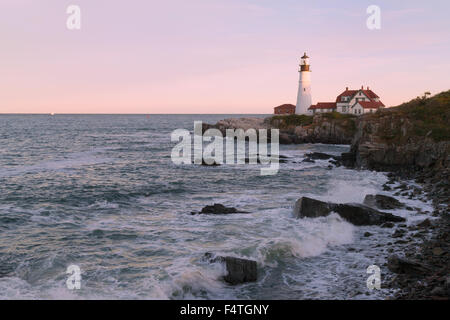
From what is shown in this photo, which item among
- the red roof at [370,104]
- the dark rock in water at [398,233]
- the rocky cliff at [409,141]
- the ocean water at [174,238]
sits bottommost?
the ocean water at [174,238]

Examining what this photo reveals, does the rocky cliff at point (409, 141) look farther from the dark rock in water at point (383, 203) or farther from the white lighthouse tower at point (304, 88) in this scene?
the white lighthouse tower at point (304, 88)

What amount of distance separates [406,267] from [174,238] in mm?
9054

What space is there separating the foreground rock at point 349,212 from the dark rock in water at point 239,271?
22.7 ft

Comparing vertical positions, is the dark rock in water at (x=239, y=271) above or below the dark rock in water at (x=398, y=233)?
below

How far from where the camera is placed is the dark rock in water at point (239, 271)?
11.6 meters

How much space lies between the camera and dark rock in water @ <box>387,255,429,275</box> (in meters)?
11.2

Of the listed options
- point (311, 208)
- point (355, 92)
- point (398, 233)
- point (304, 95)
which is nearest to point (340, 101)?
point (355, 92)

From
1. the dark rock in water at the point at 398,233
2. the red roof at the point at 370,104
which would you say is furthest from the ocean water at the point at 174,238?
the red roof at the point at 370,104

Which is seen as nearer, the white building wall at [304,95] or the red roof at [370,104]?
the red roof at [370,104]

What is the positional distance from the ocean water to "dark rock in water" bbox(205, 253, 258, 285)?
0.25 m

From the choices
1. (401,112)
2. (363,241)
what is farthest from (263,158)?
(363,241)

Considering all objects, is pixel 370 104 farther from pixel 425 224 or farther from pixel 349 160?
pixel 425 224

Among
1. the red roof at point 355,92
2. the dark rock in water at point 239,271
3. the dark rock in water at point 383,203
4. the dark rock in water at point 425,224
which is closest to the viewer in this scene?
the dark rock in water at point 239,271
